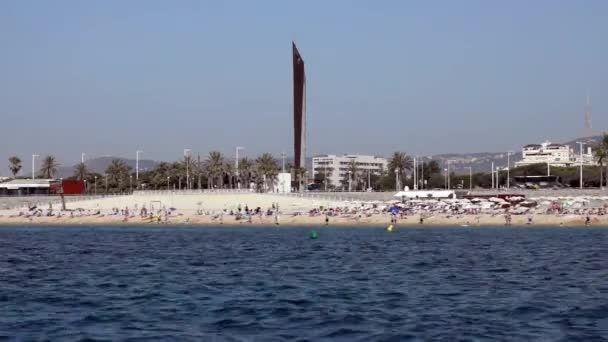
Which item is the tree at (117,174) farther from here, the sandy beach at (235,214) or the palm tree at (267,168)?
the sandy beach at (235,214)

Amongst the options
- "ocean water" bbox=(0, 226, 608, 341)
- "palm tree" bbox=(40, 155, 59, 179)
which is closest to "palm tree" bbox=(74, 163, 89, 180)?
"palm tree" bbox=(40, 155, 59, 179)

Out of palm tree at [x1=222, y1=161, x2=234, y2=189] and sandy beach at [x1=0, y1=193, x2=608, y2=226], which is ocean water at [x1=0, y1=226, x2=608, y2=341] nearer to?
sandy beach at [x1=0, y1=193, x2=608, y2=226]

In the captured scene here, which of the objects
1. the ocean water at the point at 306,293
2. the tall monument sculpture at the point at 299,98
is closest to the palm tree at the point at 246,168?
the tall monument sculpture at the point at 299,98

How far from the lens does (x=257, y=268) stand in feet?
127

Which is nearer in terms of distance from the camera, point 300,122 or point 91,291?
point 91,291

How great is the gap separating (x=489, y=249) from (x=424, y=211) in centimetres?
4549

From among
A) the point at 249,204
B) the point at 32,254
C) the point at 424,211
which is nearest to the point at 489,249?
the point at 32,254

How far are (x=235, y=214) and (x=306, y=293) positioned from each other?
238 ft

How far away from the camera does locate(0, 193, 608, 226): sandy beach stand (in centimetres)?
9100

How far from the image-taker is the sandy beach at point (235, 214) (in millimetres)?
91000

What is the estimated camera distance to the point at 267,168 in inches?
6019

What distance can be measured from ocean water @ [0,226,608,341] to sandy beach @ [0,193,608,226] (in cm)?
3693

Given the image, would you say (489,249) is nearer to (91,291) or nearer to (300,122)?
(91,291)

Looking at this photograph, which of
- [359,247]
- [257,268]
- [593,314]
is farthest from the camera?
[359,247]
